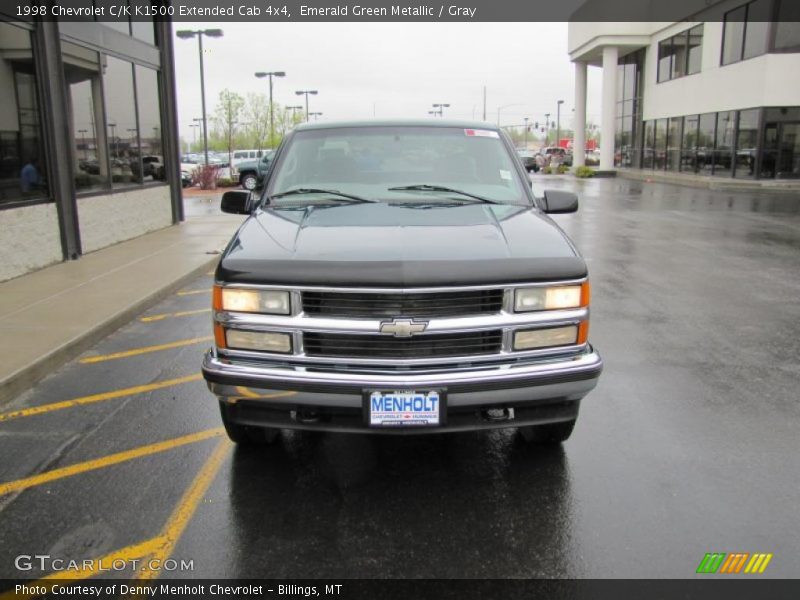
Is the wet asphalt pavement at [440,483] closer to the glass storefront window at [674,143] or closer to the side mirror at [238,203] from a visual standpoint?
the side mirror at [238,203]

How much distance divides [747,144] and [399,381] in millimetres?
29012

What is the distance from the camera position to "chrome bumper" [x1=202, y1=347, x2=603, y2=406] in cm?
323

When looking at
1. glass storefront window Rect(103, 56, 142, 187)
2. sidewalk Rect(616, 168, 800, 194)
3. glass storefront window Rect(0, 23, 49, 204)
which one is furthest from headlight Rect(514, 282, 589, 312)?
sidewalk Rect(616, 168, 800, 194)

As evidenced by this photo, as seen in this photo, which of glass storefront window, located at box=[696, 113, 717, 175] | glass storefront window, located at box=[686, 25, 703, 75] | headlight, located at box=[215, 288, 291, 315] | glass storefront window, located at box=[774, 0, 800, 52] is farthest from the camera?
glass storefront window, located at box=[686, 25, 703, 75]

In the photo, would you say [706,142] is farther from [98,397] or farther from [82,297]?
[98,397]

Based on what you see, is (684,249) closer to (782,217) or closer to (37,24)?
(782,217)

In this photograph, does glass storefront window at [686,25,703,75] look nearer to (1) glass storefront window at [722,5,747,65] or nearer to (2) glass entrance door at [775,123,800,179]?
(1) glass storefront window at [722,5,747,65]

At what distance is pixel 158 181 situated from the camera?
46.6 ft

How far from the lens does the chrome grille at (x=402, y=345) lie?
3311mm

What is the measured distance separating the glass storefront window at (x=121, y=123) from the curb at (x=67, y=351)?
481cm

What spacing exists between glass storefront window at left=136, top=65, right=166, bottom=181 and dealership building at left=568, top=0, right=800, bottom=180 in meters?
22.7

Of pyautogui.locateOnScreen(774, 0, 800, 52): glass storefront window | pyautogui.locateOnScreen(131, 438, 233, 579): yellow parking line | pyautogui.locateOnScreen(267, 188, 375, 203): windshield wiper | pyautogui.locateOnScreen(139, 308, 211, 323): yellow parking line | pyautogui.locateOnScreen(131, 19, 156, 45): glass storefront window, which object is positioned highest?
pyautogui.locateOnScreen(774, 0, 800, 52): glass storefront window

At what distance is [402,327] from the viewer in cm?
324

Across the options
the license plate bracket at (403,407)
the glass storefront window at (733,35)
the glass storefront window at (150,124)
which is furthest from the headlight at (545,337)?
the glass storefront window at (733,35)
